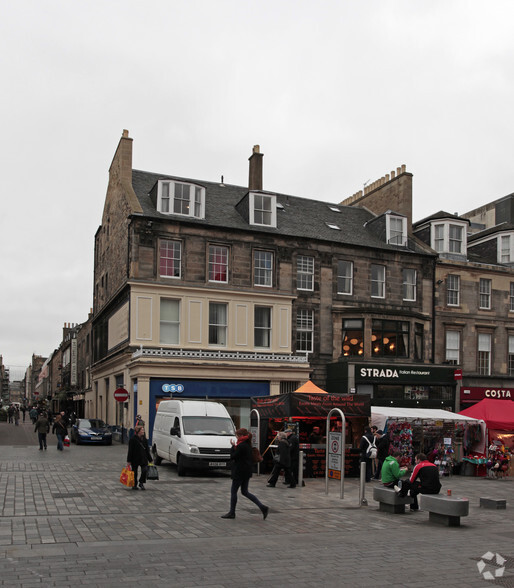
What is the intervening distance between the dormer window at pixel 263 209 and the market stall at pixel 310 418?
1464 centimetres

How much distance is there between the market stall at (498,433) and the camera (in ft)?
76.0

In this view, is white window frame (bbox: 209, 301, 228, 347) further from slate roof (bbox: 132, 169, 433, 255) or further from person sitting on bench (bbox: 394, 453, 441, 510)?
person sitting on bench (bbox: 394, 453, 441, 510)

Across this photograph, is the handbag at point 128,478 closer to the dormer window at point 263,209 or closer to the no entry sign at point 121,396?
the no entry sign at point 121,396

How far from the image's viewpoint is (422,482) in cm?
1425

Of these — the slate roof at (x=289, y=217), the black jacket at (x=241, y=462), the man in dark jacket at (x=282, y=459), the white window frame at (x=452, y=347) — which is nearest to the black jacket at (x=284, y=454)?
the man in dark jacket at (x=282, y=459)

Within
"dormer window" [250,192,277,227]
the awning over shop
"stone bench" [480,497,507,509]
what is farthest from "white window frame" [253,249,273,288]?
"stone bench" [480,497,507,509]

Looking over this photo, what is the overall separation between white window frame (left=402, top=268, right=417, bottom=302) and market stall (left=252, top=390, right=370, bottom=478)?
1592 centimetres

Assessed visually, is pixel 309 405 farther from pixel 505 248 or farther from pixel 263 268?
pixel 505 248

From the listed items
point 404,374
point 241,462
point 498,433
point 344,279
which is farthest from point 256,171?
point 241,462

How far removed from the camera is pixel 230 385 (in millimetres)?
32281

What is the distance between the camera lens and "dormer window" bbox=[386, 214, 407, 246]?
37.0 m

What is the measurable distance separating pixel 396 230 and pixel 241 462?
88.4 ft

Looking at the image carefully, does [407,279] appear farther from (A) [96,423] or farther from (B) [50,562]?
(B) [50,562]

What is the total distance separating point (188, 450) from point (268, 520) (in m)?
7.16
